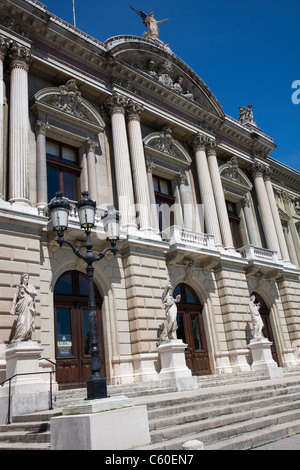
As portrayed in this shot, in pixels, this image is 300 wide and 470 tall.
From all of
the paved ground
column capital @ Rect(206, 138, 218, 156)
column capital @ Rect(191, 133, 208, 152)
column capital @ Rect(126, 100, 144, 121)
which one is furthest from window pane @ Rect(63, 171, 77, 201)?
the paved ground

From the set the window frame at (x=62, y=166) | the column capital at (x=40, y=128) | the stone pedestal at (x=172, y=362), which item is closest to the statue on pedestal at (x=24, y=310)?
the stone pedestal at (x=172, y=362)

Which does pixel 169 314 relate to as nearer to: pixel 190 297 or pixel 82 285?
pixel 82 285

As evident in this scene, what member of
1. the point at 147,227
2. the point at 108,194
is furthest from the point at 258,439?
the point at 108,194

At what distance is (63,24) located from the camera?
1783 centimetres

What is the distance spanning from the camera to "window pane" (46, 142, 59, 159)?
17.1m

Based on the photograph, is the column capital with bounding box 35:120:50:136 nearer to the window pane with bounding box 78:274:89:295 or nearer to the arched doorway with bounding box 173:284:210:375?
the window pane with bounding box 78:274:89:295

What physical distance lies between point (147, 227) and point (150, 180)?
320 cm

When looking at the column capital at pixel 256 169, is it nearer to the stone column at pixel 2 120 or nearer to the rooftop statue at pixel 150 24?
the rooftop statue at pixel 150 24

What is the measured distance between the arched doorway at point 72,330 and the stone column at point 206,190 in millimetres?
7919

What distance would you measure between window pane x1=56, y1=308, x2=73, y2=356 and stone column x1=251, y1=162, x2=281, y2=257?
46.1 feet

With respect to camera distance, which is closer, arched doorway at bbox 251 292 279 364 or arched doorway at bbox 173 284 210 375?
arched doorway at bbox 173 284 210 375

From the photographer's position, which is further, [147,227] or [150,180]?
[150,180]

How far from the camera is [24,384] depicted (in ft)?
34.6

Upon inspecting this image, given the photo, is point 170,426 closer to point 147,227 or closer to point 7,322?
point 7,322
